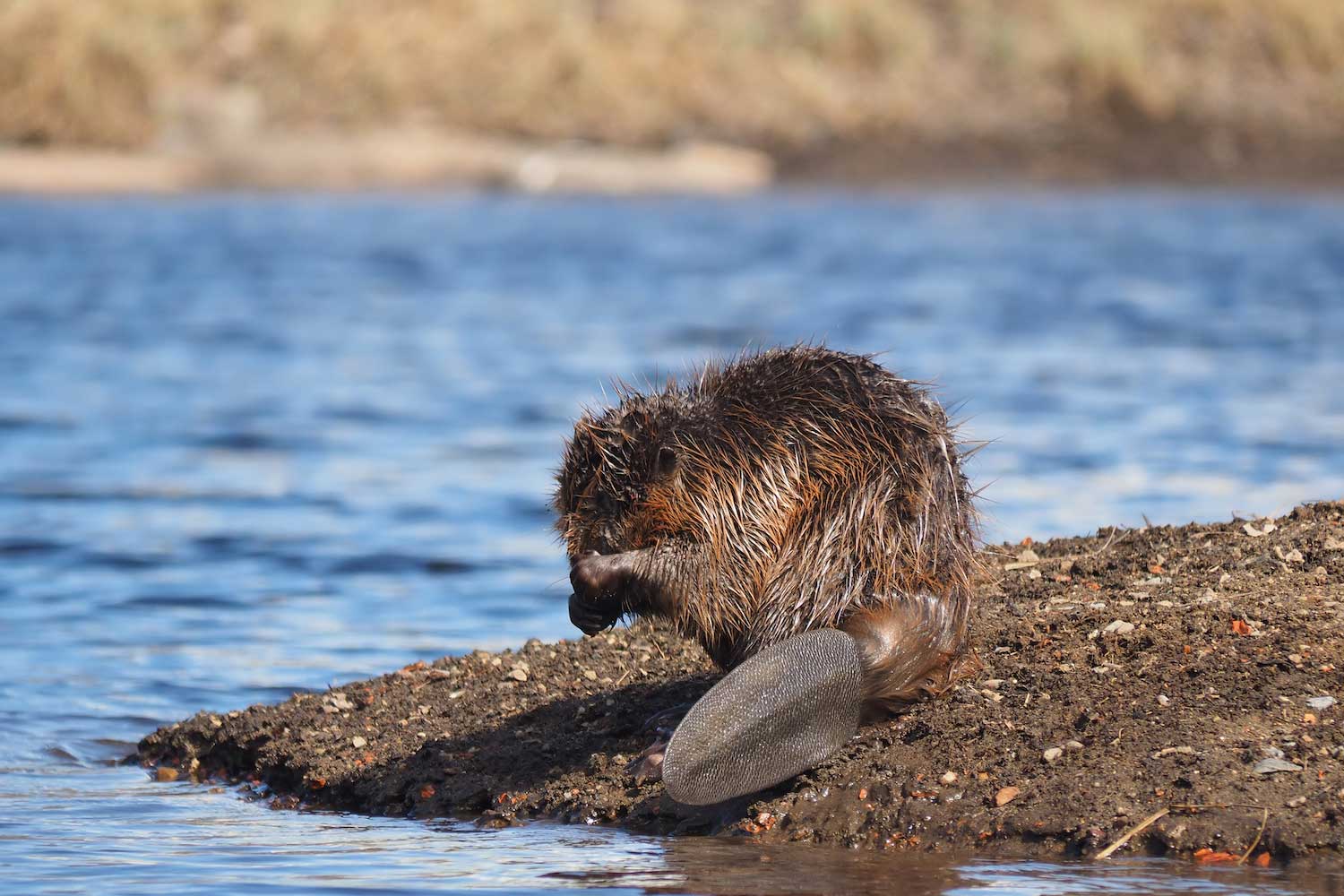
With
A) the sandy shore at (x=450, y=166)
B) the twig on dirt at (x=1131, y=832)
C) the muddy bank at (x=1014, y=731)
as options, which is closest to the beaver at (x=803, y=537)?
the muddy bank at (x=1014, y=731)

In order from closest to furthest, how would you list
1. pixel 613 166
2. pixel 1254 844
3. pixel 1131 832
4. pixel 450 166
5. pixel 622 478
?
pixel 1254 844
pixel 1131 832
pixel 622 478
pixel 613 166
pixel 450 166

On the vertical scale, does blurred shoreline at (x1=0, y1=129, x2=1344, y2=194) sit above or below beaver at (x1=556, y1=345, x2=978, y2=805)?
above

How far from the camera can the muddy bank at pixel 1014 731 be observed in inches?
191

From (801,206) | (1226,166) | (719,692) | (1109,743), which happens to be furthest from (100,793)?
(1226,166)

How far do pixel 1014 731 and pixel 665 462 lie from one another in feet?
3.90

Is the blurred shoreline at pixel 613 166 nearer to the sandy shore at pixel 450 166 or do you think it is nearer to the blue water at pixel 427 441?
the sandy shore at pixel 450 166

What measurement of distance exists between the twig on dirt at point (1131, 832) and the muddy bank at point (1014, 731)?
12 millimetres

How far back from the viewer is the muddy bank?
486 centimetres

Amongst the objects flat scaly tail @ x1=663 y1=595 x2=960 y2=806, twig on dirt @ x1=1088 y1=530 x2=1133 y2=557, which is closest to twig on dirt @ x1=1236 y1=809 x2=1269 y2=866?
flat scaly tail @ x1=663 y1=595 x2=960 y2=806

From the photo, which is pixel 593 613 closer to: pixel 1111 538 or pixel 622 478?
pixel 622 478

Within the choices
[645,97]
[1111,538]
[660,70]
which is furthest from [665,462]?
[660,70]

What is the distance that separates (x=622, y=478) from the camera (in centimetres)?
530

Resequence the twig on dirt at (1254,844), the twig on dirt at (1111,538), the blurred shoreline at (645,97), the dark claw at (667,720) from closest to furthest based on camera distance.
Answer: the twig on dirt at (1254,844)
the dark claw at (667,720)
the twig on dirt at (1111,538)
the blurred shoreline at (645,97)

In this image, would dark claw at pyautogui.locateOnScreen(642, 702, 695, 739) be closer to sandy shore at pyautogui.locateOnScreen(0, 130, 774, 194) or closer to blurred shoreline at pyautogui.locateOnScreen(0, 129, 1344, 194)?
blurred shoreline at pyautogui.locateOnScreen(0, 129, 1344, 194)
